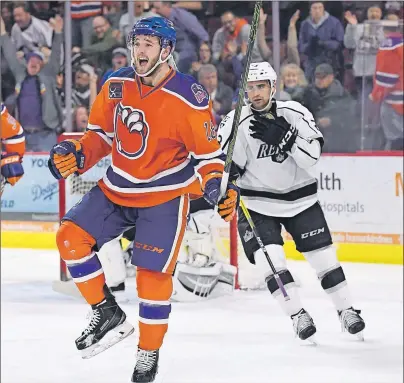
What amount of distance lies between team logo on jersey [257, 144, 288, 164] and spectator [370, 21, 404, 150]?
99.7 inches

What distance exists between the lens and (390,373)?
4.17 metres

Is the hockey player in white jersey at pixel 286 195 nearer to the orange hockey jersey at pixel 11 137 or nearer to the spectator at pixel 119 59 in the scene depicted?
the orange hockey jersey at pixel 11 137

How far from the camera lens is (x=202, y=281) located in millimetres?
5719

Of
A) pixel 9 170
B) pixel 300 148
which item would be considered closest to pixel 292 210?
pixel 300 148

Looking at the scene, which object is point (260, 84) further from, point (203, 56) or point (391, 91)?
point (203, 56)

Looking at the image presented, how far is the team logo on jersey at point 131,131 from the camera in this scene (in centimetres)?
313

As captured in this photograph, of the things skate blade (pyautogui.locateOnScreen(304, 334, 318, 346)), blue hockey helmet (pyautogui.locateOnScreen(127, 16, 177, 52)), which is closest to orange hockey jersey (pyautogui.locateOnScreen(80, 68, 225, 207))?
blue hockey helmet (pyautogui.locateOnScreen(127, 16, 177, 52))

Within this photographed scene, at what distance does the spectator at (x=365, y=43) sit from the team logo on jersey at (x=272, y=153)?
2.22m

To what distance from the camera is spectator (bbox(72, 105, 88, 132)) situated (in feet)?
23.3

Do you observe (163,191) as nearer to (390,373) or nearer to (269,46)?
(390,373)

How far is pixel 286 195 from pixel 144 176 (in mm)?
1144

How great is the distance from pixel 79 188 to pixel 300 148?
2.53 m

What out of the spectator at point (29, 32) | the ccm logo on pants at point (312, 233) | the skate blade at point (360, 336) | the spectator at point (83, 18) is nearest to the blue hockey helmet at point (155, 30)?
the ccm logo on pants at point (312, 233)

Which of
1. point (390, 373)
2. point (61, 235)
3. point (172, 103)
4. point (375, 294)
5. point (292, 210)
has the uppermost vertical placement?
point (172, 103)
